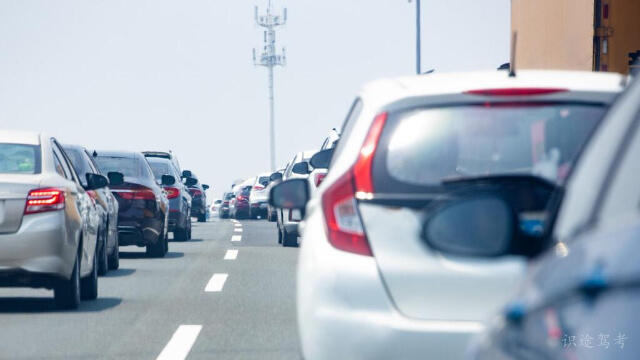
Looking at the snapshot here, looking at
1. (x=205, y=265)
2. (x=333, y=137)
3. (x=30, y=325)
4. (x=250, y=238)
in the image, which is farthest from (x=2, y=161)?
(x=250, y=238)

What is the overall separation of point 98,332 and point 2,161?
2122 millimetres

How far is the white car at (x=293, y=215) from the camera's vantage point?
19.8m

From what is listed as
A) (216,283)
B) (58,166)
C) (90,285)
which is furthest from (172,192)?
(58,166)

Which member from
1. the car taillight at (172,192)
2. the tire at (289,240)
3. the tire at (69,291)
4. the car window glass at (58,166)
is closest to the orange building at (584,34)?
the tire at (289,240)

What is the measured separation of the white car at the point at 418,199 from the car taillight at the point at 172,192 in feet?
60.0

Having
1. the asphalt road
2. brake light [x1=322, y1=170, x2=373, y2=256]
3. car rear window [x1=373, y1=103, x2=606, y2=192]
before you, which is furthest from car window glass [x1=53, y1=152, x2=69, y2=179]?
car rear window [x1=373, y1=103, x2=606, y2=192]

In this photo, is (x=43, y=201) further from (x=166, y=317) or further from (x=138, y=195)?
(x=138, y=195)

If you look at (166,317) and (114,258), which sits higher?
(166,317)

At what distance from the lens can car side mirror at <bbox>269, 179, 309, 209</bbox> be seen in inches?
253

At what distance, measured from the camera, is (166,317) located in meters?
10.8

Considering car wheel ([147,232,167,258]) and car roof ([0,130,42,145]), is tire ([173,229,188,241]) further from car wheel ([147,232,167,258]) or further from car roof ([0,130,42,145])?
car roof ([0,130,42,145])

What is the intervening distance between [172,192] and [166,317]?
1271 cm

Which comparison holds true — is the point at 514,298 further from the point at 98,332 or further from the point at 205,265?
the point at 205,265

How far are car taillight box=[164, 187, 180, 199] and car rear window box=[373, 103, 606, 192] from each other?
18.6 meters
